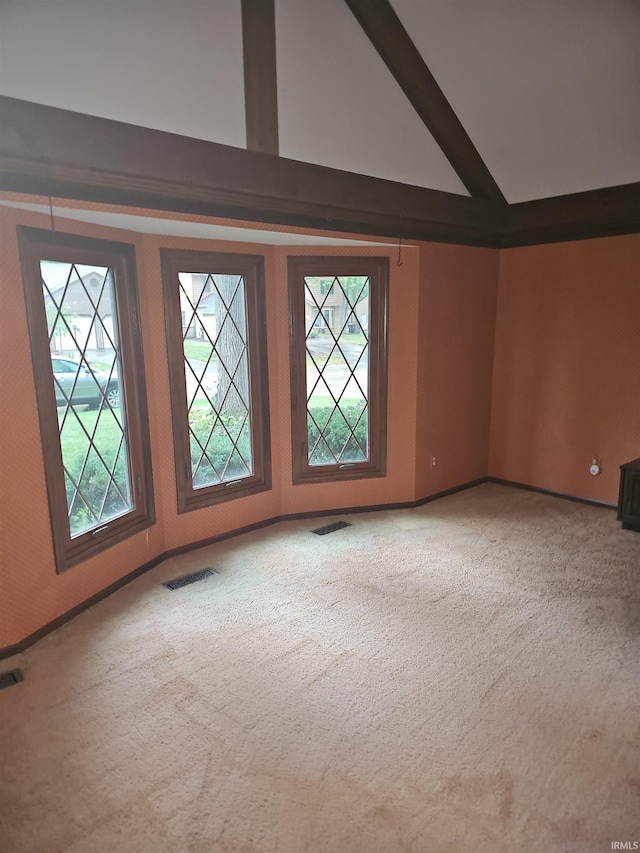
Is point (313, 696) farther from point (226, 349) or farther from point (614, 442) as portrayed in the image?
point (614, 442)

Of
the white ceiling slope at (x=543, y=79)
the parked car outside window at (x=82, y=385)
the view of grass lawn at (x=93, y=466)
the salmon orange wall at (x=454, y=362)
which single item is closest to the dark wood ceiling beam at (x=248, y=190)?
the salmon orange wall at (x=454, y=362)

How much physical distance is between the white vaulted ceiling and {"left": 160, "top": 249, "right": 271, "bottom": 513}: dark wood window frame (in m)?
0.90

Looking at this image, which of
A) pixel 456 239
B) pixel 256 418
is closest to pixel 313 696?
pixel 256 418

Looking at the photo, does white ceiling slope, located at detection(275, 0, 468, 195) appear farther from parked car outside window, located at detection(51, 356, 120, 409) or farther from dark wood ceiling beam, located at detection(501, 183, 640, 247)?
parked car outside window, located at detection(51, 356, 120, 409)

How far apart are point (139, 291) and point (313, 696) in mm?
2579

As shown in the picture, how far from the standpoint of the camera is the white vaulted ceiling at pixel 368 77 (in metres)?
2.46

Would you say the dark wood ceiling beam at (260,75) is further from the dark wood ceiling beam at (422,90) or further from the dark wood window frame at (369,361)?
the dark wood window frame at (369,361)

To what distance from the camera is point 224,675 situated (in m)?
2.59

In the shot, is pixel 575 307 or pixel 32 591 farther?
pixel 575 307

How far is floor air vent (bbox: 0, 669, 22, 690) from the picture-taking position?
2527 millimetres

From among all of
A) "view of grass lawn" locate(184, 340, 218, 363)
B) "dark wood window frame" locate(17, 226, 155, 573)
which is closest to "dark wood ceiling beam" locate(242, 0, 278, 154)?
"dark wood window frame" locate(17, 226, 155, 573)

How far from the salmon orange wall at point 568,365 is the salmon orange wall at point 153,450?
1241 mm

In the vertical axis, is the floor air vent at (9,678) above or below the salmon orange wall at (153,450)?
below

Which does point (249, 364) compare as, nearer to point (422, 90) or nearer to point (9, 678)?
point (422, 90)
